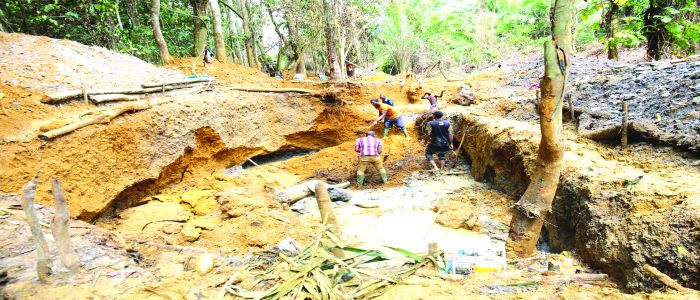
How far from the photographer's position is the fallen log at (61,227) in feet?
8.76

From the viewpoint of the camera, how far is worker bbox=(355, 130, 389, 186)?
8352 millimetres

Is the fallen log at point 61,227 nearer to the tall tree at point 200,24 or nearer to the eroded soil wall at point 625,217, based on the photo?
the eroded soil wall at point 625,217

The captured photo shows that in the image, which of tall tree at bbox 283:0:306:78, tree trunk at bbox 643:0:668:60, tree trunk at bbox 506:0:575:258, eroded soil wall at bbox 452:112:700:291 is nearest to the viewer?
eroded soil wall at bbox 452:112:700:291

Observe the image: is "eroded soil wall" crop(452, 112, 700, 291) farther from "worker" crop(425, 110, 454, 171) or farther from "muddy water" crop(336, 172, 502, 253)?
"worker" crop(425, 110, 454, 171)

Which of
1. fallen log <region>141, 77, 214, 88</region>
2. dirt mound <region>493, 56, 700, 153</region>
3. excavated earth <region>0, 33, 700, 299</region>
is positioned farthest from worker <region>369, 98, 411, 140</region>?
fallen log <region>141, 77, 214, 88</region>

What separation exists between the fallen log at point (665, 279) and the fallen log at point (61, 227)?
446 cm

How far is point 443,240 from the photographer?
17.3ft

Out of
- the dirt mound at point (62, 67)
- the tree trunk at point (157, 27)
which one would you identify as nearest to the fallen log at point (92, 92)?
the dirt mound at point (62, 67)

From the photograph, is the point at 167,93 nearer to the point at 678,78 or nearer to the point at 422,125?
the point at 422,125

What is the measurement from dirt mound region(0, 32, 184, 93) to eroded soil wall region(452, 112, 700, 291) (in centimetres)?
856

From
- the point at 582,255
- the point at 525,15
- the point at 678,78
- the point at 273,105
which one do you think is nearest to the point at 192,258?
the point at 582,255

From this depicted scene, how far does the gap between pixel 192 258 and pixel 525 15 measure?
27.9 meters

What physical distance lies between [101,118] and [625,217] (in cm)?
761

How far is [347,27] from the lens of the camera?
15805 mm
